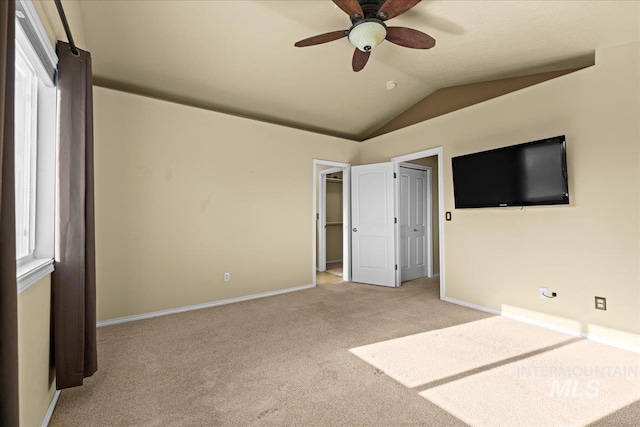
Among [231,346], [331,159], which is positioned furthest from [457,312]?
[331,159]

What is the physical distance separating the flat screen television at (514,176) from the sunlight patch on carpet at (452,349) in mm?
1316

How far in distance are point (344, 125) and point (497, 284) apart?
3.45 meters

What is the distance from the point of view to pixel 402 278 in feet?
16.6

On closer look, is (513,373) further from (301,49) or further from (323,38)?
(301,49)

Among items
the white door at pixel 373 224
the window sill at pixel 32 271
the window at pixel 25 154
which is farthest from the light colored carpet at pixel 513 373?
the window at pixel 25 154

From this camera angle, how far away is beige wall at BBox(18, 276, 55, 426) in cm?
129

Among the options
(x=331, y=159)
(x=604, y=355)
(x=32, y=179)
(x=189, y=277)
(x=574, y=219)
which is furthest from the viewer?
(x=331, y=159)

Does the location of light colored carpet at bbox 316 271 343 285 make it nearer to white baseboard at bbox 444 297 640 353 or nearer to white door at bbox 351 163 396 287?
white door at bbox 351 163 396 287

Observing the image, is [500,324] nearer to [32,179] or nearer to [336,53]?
[336,53]

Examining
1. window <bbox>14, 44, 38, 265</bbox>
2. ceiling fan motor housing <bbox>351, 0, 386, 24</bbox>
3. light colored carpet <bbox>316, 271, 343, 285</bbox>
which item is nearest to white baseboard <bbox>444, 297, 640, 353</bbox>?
light colored carpet <bbox>316, 271, 343, 285</bbox>

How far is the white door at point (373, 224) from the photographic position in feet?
15.5

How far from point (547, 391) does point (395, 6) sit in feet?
9.47

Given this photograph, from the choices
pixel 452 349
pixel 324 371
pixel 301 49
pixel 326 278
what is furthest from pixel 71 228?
pixel 326 278

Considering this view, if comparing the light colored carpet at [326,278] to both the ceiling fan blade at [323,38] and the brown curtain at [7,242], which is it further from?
the brown curtain at [7,242]
